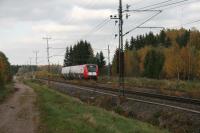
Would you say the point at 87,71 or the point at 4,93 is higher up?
the point at 87,71

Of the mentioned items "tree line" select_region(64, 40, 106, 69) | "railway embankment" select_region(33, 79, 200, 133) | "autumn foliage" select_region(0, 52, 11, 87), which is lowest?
"railway embankment" select_region(33, 79, 200, 133)

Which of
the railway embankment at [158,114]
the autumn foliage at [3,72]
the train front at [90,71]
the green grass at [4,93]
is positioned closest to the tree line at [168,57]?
the train front at [90,71]

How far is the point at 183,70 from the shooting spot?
9281 cm

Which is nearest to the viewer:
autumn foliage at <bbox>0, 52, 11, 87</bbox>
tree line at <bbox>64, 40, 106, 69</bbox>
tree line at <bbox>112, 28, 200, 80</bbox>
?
autumn foliage at <bbox>0, 52, 11, 87</bbox>

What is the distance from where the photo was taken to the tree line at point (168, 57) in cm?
9056

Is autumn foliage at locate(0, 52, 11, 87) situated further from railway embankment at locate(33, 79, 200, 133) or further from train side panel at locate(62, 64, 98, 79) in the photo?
railway embankment at locate(33, 79, 200, 133)

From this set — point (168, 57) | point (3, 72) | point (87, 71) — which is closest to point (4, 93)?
point (3, 72)

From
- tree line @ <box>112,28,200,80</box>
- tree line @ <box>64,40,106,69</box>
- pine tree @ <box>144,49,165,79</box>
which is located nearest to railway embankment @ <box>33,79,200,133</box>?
tree line @ <box>112,28,200,80</box>

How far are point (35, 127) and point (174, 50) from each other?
86.0m

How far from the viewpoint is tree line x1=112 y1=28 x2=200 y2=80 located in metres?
90.6

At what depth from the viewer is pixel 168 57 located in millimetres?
102250

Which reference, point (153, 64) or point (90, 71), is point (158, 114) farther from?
point (153, 64)

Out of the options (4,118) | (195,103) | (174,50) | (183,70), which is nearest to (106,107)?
(195,103)

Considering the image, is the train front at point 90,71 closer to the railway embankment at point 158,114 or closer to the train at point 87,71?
the train at point 87,71
